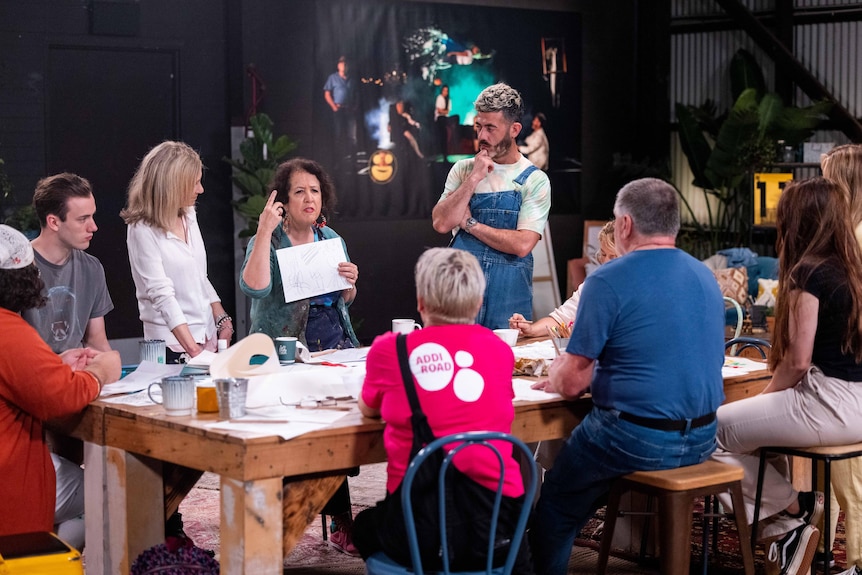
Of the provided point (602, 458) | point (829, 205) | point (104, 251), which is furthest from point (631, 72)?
point (602, 458)

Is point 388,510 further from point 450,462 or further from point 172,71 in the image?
point 172,71

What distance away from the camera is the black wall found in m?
7.93

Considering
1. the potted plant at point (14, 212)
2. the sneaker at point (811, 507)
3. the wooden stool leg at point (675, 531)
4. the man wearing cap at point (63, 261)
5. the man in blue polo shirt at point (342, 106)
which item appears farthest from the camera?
the man in blue polo shirt at point (342, 106)

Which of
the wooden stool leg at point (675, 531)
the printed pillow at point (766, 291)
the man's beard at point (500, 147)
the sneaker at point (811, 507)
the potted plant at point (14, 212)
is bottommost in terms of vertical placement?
the sneaker at point (811, 507)

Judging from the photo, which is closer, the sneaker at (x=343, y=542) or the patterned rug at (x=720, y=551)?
the patterned rug at (x=720, y=551)

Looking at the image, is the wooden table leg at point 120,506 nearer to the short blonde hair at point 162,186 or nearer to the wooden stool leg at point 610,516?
the short blonde hair at point 162,186

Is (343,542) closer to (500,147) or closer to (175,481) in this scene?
(175,481)

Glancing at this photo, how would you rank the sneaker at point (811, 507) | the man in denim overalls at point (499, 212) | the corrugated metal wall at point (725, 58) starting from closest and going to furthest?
the sneaker at point (811, 507) < the man in denim overalls at point (499, 212) < the corrugated metal wall at point (725, 58)

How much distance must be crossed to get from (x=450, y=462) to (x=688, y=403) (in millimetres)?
→ 828

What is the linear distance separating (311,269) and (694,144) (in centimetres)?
645

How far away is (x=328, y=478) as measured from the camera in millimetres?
3270

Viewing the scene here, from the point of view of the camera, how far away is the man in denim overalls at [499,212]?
481cm

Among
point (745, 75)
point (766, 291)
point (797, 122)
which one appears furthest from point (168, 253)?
point (745, 75)

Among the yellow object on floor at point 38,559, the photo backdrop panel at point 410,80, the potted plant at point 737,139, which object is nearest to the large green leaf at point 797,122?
the potted plant at point 737,139
